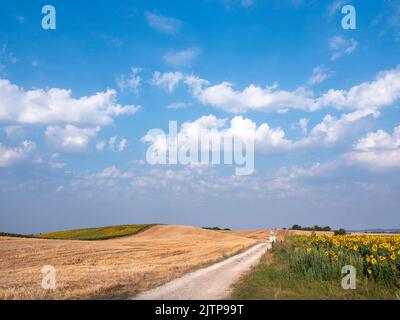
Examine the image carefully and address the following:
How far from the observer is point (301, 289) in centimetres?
1590

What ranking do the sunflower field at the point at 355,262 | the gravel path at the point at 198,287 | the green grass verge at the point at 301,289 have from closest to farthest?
the gravel path at the point at 198,287 < the green grass verge at the point at 301,289 < the sunflower field at the point at 355,262

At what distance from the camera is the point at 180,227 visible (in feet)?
332

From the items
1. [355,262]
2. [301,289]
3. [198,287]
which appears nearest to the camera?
[301,289]

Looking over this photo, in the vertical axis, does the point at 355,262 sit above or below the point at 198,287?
above

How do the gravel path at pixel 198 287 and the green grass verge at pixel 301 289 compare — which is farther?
the green grass verge at pixel 301 289

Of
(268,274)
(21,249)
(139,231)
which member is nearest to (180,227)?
(139,231)

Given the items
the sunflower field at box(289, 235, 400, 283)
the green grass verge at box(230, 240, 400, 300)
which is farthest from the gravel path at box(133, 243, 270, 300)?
the sunflower field at box(289, 235, 400, 283)

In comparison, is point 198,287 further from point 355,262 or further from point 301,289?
point 355,262

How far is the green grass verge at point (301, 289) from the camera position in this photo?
14.7m

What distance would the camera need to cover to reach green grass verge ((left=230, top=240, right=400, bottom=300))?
14680 mm

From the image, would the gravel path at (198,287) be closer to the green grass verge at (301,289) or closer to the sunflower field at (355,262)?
the green grass verge at (301,289)

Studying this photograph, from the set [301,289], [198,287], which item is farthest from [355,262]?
[198,287]

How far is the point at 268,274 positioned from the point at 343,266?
342 centimetres

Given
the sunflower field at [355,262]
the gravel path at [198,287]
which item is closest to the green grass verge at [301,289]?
the sunflower field at [355,262]
